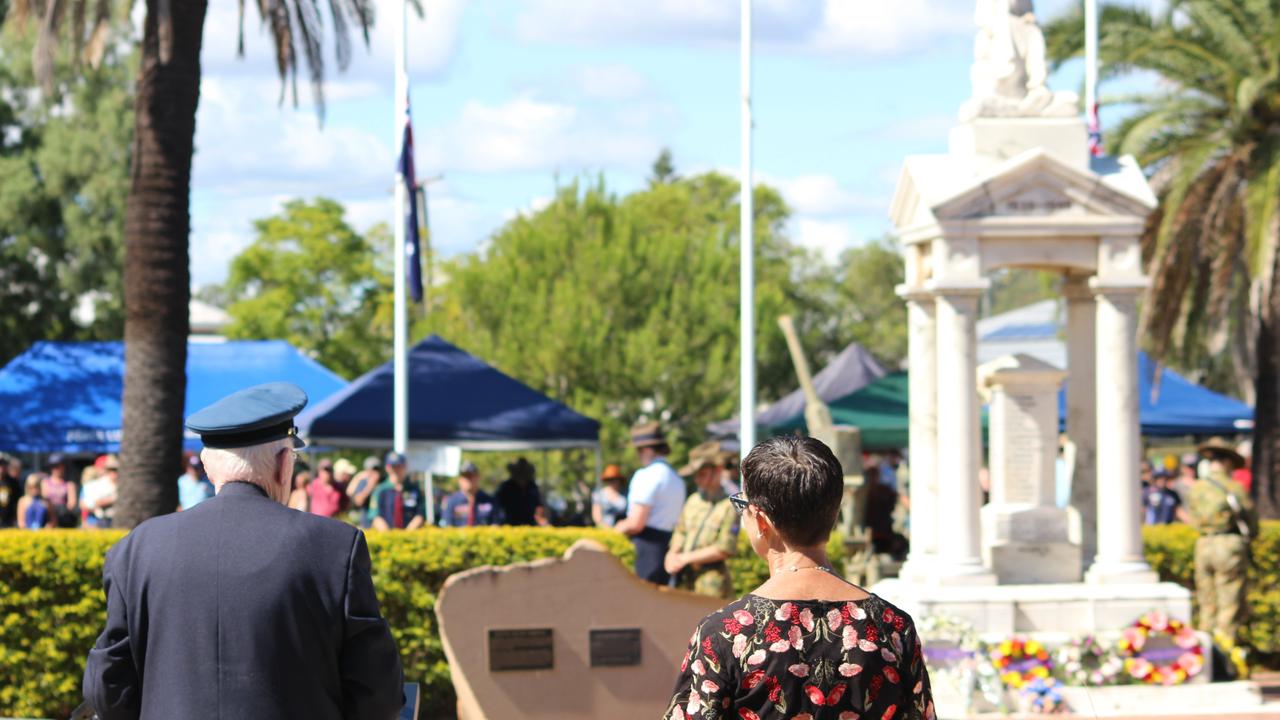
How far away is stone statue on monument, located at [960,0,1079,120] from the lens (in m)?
12.6

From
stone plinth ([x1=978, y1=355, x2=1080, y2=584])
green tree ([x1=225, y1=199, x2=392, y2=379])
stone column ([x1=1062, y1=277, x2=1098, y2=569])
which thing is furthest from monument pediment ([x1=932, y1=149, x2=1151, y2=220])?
green tree ([x1=225, y1=199, x2=392, y2=379])

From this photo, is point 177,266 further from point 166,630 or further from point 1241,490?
point 166,630

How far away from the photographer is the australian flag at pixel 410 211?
732 inches

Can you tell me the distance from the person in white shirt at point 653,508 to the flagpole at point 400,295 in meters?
7.26

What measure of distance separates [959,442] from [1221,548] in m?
2.46

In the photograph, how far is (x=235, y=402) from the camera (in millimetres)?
4117

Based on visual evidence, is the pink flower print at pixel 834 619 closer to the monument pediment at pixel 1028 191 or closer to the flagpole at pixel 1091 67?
the monument pediment at pixel 1028 191

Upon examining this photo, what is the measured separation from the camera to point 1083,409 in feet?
43.5

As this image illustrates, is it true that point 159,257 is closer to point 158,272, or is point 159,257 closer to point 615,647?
point 158,272

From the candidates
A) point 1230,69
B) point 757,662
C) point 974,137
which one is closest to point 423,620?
point 974,137

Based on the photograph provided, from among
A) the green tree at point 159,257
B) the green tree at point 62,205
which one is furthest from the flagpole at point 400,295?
the green tree at point 62,205

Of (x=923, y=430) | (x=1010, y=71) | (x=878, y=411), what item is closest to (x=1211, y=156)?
(x=878, y=411)

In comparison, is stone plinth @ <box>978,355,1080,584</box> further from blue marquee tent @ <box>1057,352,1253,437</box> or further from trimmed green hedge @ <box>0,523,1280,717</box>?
blue marquee tent @ <box>1057,352,1253,437</box>

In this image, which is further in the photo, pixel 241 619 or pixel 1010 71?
pixel 1010 71
